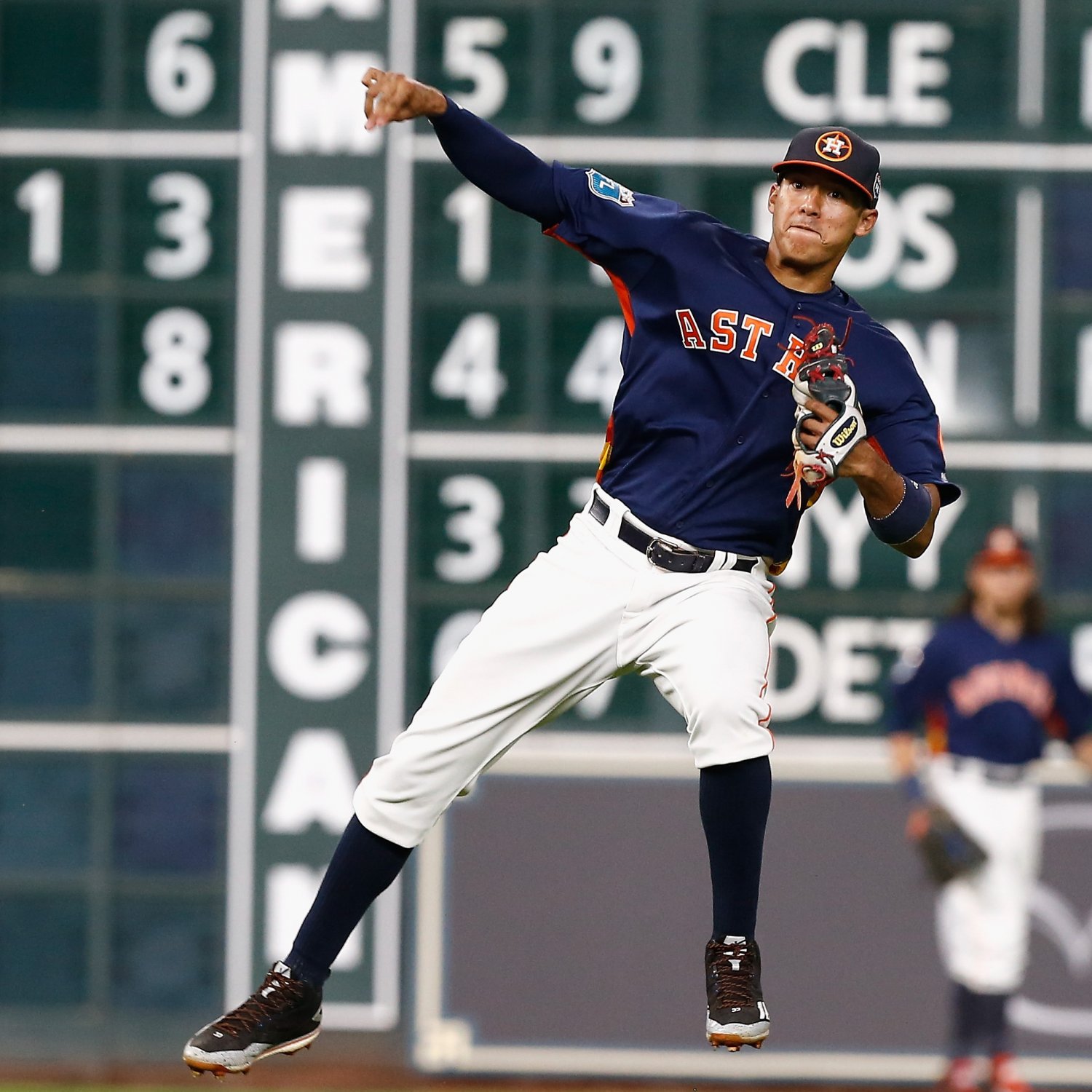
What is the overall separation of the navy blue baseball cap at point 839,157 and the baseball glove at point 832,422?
16.0 inches

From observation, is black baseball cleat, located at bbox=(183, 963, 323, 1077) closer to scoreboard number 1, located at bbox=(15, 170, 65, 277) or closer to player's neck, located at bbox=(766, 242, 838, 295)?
player's neck, located at bbox=(766, 242, 838, 295)

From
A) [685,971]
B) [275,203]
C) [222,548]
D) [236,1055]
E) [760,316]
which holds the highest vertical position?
[275,203]

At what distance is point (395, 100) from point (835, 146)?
0.86m

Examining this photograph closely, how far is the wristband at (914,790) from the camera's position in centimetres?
727

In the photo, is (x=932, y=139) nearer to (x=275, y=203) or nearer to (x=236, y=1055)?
(x=275, y=203)

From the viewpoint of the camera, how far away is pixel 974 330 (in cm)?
755

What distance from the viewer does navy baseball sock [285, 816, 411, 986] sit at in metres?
4.18

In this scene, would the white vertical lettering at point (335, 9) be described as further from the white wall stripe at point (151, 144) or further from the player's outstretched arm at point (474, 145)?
the player's outstretched arm at point (474, 145)

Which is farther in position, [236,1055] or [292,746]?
[292,746]

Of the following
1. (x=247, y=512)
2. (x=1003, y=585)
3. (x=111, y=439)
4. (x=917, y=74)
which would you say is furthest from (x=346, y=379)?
(x=1003, y=585)

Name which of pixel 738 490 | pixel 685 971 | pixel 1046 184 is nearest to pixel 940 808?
pixel 685 971

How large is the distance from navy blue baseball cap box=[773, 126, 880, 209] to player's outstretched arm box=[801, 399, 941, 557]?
1.69 ft

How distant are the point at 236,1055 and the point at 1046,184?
4.75 m

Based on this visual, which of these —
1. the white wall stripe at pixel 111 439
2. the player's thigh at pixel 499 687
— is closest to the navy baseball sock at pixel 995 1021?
the white wall stripe at pixel 111 439
